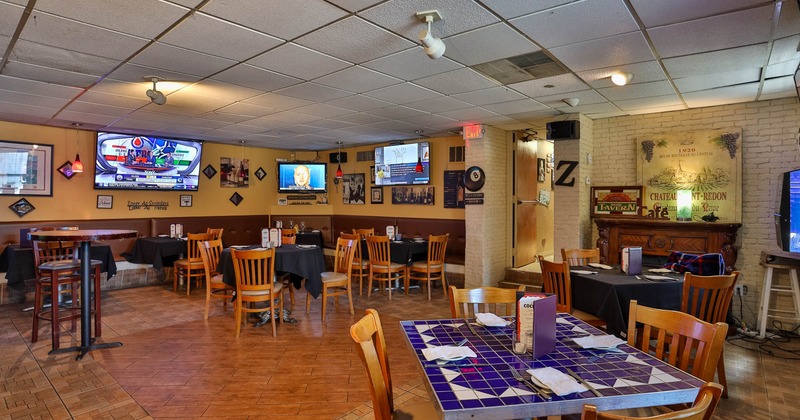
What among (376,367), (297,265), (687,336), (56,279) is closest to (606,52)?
(687,336)

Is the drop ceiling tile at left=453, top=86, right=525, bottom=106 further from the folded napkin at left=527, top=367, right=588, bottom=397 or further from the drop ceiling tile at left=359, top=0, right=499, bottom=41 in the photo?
the folded napkin at left=527, top=367, right=588, bottom=397

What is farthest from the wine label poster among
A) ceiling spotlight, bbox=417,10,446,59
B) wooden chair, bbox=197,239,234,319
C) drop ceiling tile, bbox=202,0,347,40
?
wooden chair, bbox=197,239,234,319

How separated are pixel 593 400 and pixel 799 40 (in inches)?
139

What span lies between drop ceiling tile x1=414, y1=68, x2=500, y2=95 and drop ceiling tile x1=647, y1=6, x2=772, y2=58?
155 cm

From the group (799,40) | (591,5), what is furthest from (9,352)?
(799,40)

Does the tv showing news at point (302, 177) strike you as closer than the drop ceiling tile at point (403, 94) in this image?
No

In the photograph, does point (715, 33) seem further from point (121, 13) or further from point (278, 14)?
point (121, 13)

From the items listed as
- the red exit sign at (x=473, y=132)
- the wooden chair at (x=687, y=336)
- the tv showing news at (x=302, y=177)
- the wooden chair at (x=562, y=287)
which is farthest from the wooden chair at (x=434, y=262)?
the wooden chair at (x=687, y=336)

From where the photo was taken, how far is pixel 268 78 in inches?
171

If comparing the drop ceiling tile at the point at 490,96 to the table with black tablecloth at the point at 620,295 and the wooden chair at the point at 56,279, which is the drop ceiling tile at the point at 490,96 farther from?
the wooden chair at the point at 56,279

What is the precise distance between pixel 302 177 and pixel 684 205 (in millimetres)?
7359

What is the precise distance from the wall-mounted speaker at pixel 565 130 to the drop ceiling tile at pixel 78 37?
4.95m

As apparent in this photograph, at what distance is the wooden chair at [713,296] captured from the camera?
321cm

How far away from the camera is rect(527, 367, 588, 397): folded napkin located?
4.97 ft
